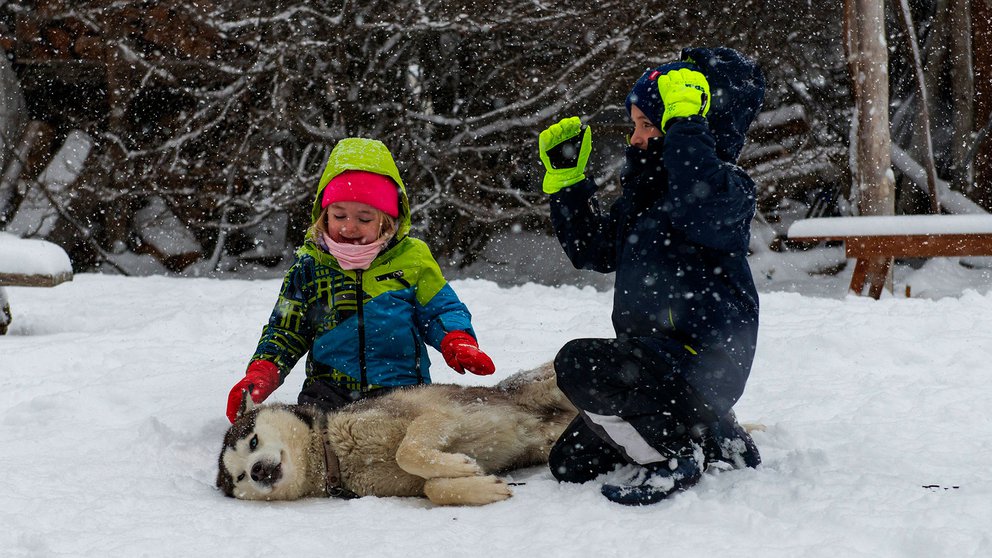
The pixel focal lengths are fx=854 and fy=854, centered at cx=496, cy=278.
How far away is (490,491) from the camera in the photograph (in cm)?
274

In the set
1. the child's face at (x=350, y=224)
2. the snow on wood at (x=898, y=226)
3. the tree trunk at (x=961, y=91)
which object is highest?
the tree trunk at (x=961, y=91)

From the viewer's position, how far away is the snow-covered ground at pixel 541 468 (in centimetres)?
222

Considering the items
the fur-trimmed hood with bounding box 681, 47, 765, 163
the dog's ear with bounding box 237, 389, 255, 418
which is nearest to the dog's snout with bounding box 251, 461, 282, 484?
the dog's ear with bounding box 237, 389, 255, 418

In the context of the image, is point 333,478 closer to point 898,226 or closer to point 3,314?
point 3,314

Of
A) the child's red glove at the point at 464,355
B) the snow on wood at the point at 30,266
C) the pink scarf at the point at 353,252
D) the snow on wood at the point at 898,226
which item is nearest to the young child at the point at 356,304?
the pink scarf at the point at 353,252

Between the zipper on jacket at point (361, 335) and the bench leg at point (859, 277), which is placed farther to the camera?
the bench leg at point (859, 277)

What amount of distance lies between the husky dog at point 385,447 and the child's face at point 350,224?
27.8 inches

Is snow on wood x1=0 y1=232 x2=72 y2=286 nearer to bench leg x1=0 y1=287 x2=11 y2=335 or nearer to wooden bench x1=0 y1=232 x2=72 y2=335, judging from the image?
wooden bench x1=0 y1=232 x2=72 y2=335

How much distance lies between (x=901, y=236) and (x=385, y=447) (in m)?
5.71

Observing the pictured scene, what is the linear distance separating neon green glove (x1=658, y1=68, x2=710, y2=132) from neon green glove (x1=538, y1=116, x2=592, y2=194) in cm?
45

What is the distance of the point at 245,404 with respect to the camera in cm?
325

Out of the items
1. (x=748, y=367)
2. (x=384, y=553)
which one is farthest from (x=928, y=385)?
(x=384, y=553)

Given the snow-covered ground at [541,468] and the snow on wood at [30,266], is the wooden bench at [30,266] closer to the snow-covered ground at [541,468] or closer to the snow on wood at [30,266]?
the snow on wood at [30,266]

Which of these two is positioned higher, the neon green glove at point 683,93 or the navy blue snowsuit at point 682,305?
the neon green glove at point 683,93
